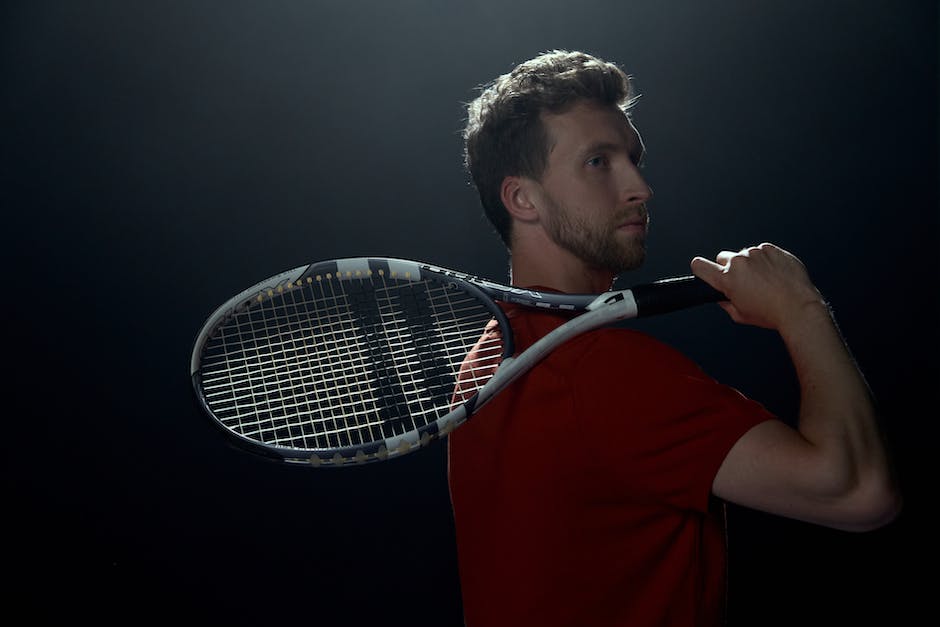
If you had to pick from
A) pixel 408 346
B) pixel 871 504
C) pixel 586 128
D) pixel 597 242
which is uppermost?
pixel 586 128

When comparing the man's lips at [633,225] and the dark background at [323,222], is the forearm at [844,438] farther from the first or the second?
the dark background at [323,222]

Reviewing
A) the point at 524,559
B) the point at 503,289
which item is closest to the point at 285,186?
the point at 503,289

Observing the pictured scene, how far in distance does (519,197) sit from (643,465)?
491 mm

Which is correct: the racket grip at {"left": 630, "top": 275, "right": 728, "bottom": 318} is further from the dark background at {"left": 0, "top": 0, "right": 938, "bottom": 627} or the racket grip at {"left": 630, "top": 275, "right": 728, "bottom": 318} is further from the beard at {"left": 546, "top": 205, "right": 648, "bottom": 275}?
the dark background at {"left": 0, "top": 0, "right": 938, "bottom": 627}

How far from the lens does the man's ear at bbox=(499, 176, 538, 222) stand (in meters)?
1.21

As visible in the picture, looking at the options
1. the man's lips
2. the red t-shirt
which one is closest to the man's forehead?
the man's lips

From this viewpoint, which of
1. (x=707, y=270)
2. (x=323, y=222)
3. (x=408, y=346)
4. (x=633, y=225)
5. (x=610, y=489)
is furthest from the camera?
(x=323, y=222)

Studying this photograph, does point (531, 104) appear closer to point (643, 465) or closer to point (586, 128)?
point (586, 128)

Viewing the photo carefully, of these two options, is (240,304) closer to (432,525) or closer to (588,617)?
(588,617)

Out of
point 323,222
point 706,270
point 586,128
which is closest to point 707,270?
point 706,270

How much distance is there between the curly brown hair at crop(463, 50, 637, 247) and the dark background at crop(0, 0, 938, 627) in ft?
3.38

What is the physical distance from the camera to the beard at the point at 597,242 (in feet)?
3.75

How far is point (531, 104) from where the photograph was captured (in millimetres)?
1240

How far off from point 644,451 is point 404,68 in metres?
1.66
